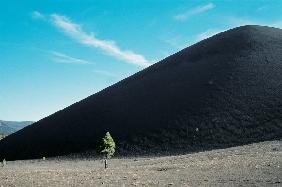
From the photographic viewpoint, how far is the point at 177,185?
31422 mm

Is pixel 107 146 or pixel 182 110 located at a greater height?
pixel 182 110

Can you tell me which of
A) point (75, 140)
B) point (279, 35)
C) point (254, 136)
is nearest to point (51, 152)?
point (75, 140)

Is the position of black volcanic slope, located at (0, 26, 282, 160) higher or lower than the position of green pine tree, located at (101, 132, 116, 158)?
higher

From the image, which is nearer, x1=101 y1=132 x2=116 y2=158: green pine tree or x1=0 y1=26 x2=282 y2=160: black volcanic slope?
x1=101 y1=132 x2=116 y2=158: green pine tree

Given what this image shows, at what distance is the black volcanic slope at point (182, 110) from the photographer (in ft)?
295

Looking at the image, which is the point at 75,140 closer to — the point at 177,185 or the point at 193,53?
the point at 193,53

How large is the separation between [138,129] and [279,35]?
7523 cm

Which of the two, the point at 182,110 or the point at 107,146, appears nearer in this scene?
the point at 107,146

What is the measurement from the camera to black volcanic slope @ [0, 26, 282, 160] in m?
90.1

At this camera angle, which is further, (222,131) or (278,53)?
(278,53)

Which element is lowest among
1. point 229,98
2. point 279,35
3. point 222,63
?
point 229,98

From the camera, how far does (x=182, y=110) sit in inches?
4050

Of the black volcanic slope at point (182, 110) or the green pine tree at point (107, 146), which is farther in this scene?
the black volcanic slope at point (182, 110)

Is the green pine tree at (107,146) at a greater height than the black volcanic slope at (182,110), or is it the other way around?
the black volcanic slope at (182,110)
